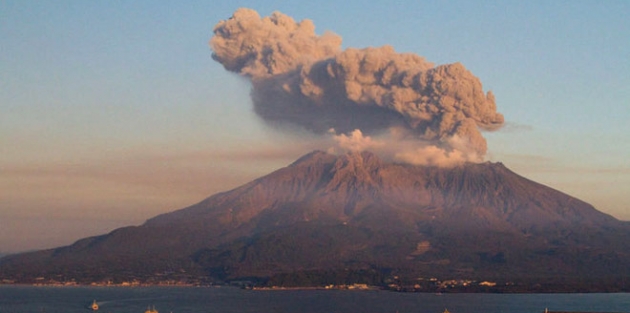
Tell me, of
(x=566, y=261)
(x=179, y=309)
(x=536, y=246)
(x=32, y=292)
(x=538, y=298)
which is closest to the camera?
(x=179, y=309)

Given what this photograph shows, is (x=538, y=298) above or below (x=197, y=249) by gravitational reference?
below

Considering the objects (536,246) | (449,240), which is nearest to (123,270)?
(449,240)

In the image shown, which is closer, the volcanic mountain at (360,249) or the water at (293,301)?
the water at (293,301)

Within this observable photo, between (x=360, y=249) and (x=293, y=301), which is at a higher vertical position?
(x=360, y=249)

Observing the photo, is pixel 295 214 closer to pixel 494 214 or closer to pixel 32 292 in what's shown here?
pixel 494 214

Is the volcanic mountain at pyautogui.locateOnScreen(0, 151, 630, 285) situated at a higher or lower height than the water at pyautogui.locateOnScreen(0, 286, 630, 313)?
higher

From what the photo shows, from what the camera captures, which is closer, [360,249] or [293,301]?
[293,301]

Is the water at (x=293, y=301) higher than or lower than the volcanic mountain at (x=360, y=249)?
lower

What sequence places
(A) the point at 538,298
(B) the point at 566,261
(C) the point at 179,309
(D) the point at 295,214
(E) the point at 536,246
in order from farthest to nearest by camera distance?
(D) the point at 295,214 < (E) the point at 536,246 < (B) the point at 566,261 < (A) the point at 538,298 < (C) the point at 179,309
